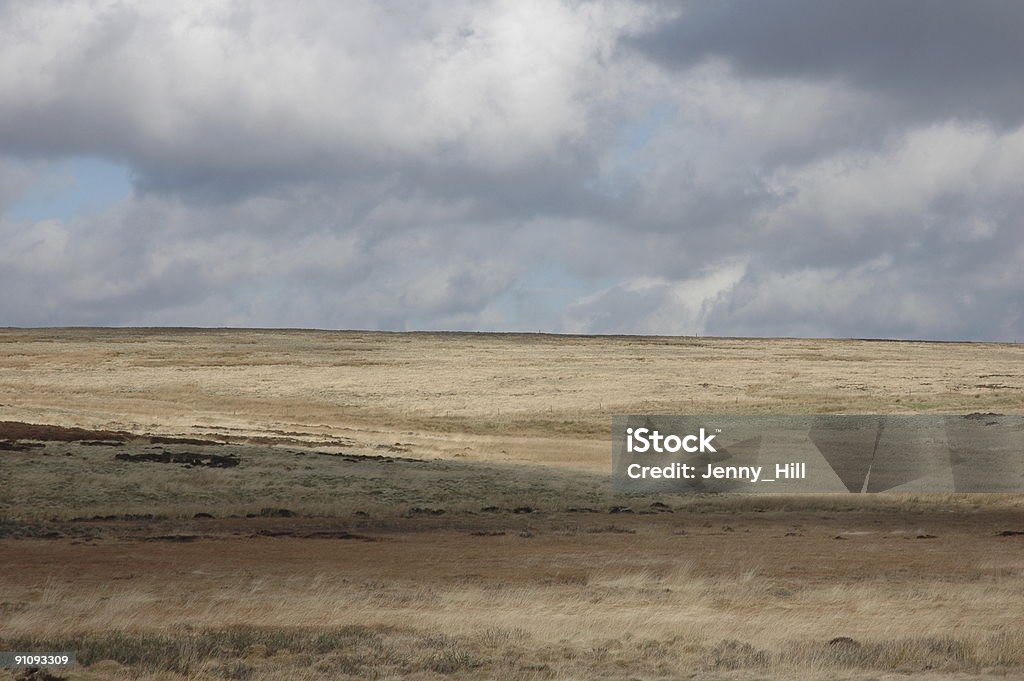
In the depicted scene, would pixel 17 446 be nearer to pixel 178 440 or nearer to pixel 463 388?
pixel 178 440

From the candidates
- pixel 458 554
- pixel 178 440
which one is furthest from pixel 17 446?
pixel 458 554

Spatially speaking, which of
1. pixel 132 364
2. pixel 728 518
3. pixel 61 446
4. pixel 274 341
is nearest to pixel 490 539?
pixel 728 518

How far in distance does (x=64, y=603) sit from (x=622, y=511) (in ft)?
61.7

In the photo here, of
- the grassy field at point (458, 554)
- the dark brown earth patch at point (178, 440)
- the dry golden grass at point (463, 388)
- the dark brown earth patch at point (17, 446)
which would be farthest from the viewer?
the dry golden grass at point (463, 388)

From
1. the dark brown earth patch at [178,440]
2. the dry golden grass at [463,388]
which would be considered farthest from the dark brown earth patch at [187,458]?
the dry golden grass at [463,388]

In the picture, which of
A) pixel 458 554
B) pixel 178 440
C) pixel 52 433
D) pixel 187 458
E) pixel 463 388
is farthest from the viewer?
pixel 463 388

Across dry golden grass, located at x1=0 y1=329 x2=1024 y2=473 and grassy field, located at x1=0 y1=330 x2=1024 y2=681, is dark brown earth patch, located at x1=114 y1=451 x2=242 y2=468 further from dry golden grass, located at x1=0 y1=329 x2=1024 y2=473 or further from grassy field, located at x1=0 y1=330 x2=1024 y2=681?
dry golden grass, located at x1=0 y1=329 x2=1024 y2=473

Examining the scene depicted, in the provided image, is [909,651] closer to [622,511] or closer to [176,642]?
[176,642]

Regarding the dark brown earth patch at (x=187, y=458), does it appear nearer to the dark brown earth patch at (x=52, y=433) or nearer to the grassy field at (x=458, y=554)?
the grassy field at (x=458, y=554)

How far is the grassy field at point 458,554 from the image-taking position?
568 inches

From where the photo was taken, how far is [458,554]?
79.8ft

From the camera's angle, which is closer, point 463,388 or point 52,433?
point 52,433

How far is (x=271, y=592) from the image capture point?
18797 mm

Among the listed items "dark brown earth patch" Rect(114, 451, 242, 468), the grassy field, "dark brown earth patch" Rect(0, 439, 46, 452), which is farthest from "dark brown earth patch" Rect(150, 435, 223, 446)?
"dark brown earth patch" Rect(0, 439, 46, 452)
